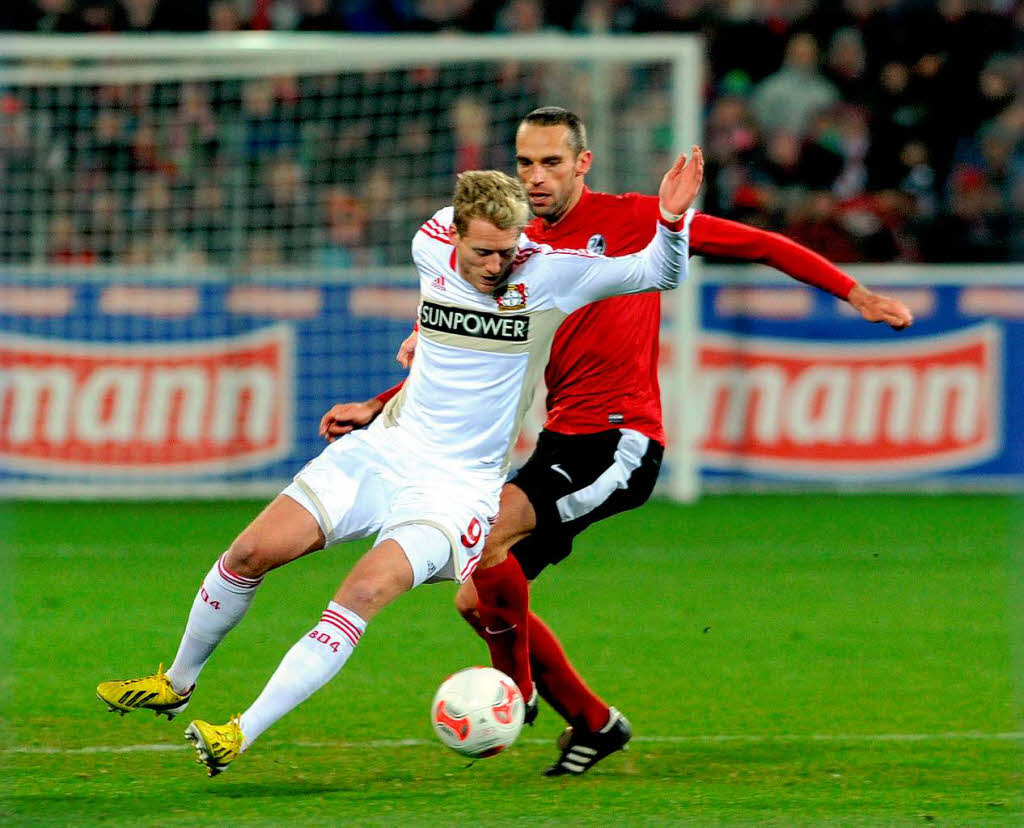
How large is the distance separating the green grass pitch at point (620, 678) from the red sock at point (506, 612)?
1.18 feet

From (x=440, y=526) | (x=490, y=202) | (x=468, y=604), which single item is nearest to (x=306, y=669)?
(x=440, y=526)

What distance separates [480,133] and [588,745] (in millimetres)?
8318

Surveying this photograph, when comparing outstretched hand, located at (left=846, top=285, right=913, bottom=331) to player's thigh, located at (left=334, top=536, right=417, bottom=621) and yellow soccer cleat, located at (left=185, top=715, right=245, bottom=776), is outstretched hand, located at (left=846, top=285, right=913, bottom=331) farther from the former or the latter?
yellow soccer cleat, located at (left=185, top=715, right=245, bottom=776)

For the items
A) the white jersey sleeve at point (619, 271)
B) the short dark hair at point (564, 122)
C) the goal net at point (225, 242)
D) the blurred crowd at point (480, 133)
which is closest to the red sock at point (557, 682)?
the white jersey sleeve at point (619, 271)

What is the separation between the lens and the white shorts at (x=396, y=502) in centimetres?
566

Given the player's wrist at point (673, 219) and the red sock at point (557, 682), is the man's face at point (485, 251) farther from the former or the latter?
the red sock at point (557, 682)

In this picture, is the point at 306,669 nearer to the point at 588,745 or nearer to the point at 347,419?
the point at 347,419

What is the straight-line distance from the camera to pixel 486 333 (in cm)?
577

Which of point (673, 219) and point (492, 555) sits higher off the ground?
point (673, 219)

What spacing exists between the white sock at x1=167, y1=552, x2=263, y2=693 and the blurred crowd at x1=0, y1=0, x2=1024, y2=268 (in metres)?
8.10

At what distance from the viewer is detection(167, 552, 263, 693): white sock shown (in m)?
5.83

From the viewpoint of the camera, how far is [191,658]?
6.00 m

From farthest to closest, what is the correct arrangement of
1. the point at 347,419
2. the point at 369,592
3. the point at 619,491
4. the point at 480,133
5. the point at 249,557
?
the point at 480,133, the point at 619,491, the point at 347,419, the point at 249,557, the point at 369,592

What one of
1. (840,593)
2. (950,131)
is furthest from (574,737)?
(950,131)
